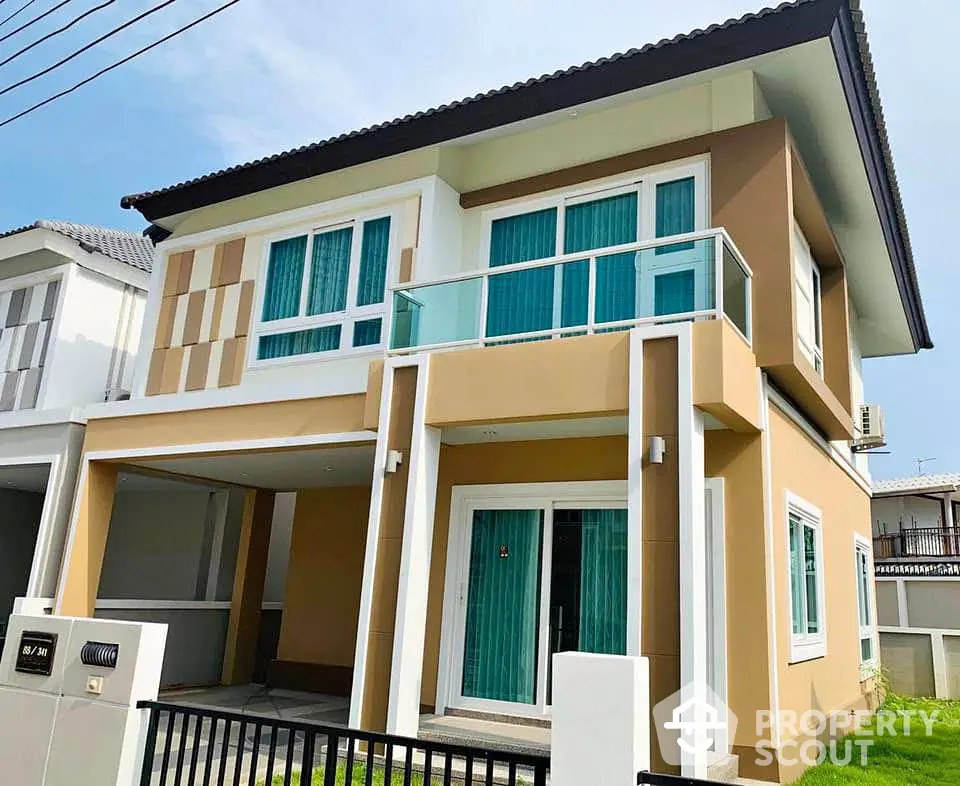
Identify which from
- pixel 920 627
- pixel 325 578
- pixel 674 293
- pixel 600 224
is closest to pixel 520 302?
pixel 674 293

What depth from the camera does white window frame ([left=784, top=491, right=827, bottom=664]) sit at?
738 cm

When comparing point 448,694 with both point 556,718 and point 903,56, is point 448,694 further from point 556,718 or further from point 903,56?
point 903,56

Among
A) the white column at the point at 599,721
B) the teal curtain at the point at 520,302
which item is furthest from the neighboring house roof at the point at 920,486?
the white column at the point at 599,721

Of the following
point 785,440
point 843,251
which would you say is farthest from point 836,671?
point 843,251

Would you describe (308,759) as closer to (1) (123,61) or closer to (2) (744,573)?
(2) (744,573)

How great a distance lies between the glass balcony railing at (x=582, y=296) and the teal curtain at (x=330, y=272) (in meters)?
1.81

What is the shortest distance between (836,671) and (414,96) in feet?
26.0

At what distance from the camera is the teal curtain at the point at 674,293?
22.2ft

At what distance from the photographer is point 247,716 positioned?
446 cm

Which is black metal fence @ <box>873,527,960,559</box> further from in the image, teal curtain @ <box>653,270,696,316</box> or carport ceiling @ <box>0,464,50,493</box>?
carport ceiling @ <box>0,464,50,493</box>

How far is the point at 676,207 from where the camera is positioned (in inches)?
323

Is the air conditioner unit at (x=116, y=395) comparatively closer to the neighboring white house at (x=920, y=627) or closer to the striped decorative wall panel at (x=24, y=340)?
the striped decorative wall panel at (x=24, y=340)

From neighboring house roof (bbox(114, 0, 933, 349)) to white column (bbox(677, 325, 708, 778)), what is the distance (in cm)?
287
